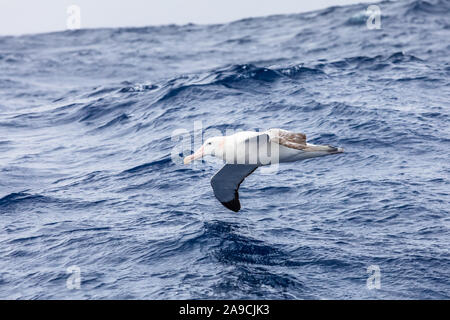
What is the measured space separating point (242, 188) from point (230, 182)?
173 centimetres

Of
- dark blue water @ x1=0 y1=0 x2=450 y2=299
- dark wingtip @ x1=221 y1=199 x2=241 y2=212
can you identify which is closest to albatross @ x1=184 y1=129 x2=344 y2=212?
dark wingtip @ x1=221 y1=199 x2=241 y2=212

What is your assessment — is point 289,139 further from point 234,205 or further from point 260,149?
point 234,205

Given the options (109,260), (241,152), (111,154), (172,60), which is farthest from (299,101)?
(172,60)

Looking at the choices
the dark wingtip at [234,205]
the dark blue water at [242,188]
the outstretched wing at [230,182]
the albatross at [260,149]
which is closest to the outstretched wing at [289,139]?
the albatross at [260,149]

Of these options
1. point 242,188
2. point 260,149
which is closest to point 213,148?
point 260,149

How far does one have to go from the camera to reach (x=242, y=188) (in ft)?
54.6

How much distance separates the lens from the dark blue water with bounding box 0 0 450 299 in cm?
1216

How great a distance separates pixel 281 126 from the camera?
2073 centimetres

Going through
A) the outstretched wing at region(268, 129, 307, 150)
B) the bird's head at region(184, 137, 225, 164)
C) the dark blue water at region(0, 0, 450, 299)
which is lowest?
the dark blue water at region(0, 0, 450, 299)

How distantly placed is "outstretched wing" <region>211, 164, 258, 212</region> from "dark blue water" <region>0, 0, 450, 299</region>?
0.33 meters

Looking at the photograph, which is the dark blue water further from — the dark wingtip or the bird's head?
the bird's head

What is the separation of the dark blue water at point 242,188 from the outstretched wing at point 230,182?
33 centimetres

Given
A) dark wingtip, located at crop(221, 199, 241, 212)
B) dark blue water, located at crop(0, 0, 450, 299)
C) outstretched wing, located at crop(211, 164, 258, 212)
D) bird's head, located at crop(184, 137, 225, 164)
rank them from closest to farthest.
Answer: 1. dark blue water, located at crop(0, 0, 450, 299)
2. bird's head, located at crop(184, 137, 225, 164)
3. outstretched wing, located at crop(211, 164, 258, 212)
4. dark wingtip, located at crop(221, 199, 241, 212)
